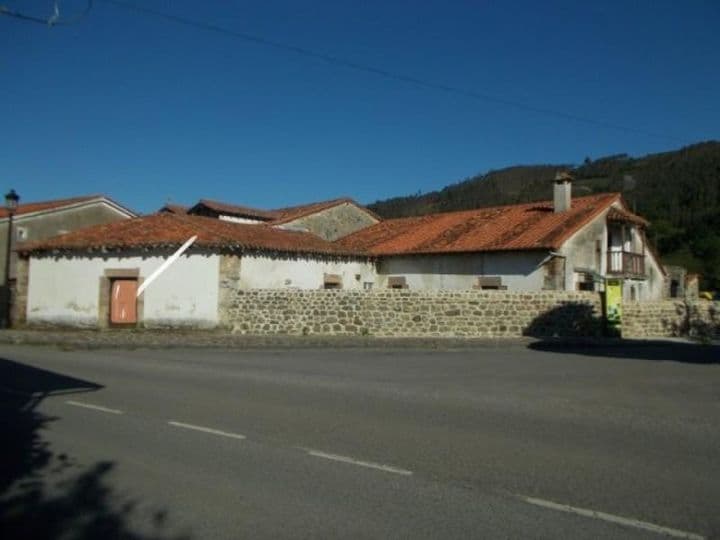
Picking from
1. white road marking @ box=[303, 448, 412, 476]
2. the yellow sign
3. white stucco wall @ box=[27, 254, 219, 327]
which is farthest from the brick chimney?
white road marking @ box=[303, 448, 412, 476]

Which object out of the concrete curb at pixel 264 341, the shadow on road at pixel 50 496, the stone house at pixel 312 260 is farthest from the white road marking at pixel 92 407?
the stone house at pixel 312 260

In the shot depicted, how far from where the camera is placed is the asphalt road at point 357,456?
4.45m

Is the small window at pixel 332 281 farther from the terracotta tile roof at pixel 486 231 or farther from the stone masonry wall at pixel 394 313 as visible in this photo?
the stone masonry wall at pixel 394 313

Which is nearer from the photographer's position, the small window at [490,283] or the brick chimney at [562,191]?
the small window at [490,283]

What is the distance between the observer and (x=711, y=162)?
76688 mm

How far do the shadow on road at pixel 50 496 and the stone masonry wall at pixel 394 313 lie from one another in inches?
557

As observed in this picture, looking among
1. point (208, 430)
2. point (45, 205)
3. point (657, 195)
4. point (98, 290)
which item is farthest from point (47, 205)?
point (657, 195)

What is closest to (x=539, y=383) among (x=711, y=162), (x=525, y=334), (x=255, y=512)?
(x=255, y=512)

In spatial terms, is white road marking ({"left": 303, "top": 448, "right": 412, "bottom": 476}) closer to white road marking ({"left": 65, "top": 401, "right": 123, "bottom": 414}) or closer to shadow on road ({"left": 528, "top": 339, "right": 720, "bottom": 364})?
white road marking ({"left": 65, "top": 401, "right": 123, "bottom": 414})

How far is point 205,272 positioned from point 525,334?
10.2 metres

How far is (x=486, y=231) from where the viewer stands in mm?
28641

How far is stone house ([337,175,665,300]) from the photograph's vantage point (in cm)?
2570

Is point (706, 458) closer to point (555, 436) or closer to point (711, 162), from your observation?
point (555, 436)

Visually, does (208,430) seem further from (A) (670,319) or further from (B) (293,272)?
(A) (670,319)
